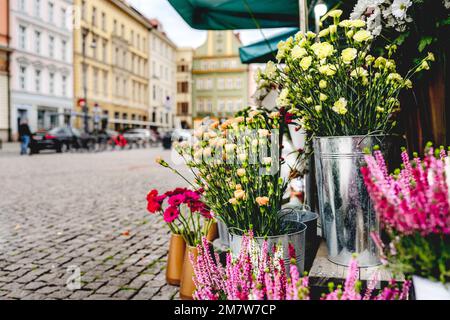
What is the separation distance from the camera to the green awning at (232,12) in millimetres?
3254

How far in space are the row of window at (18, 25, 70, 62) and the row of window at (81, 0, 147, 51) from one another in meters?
3.14

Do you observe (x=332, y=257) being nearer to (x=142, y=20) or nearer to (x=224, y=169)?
(x=224, y=169)

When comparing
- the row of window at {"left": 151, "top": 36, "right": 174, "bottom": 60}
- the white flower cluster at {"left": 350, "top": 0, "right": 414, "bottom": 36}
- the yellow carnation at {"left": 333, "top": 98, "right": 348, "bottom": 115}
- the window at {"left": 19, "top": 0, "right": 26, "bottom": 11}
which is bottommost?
the yellow carnation at {"left": 333, "top": 98, "right": 348, "bottom": 115}

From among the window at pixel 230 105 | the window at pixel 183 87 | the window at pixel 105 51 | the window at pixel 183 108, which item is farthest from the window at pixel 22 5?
the window at pixel 230 105

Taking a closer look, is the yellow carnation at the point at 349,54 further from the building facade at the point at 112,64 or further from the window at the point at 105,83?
the window at the point at 105,83

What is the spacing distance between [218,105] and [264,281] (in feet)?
178

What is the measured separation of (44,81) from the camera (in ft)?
94.1

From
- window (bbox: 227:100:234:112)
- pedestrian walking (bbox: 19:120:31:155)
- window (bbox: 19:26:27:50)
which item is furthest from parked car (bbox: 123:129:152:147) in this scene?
window (bbox: 227:100:234:112)

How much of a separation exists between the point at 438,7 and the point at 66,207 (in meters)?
5.14

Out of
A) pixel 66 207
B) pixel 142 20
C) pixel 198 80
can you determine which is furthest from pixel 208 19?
pixel 198 80

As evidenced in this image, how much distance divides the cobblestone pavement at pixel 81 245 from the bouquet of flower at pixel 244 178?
1.19m

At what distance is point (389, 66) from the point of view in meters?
1.50

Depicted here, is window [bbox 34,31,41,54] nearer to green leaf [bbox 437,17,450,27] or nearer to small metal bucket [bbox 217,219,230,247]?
small metal bucket [bbox 217,219,230,247]

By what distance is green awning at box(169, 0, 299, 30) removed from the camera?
3.25m
